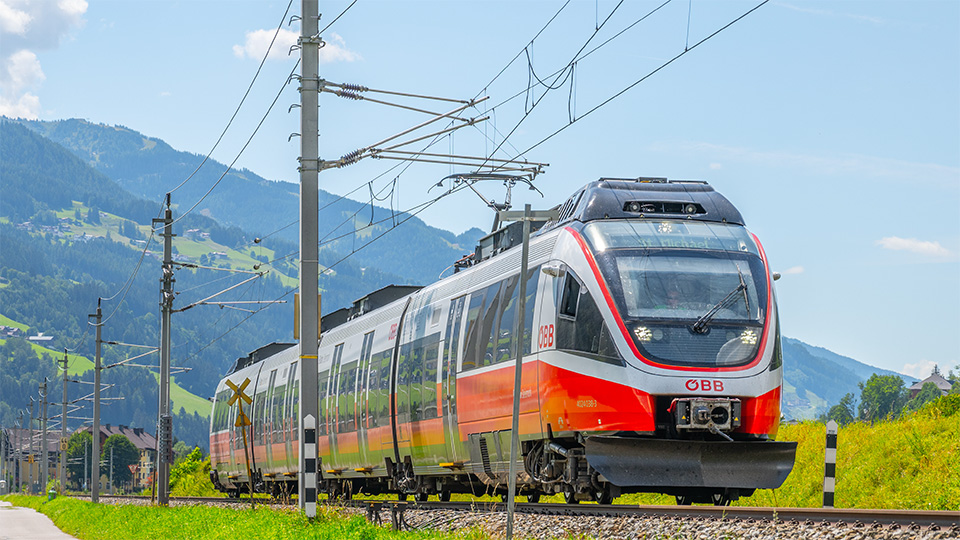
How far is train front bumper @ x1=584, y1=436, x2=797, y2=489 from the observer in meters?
14.1

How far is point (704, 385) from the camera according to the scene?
14195mm

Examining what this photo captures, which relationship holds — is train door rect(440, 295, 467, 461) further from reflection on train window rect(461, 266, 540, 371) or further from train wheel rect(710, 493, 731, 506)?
train wheel rect(710, 493, 731, 506)

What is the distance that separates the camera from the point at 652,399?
14156 millimetres

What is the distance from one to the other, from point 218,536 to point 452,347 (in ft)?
15.7

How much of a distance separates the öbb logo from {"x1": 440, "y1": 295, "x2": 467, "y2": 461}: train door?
553 cm

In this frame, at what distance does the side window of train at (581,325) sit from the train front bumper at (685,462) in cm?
106

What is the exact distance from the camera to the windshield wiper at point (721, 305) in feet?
47.3

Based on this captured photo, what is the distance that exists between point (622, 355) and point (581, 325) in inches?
31.5

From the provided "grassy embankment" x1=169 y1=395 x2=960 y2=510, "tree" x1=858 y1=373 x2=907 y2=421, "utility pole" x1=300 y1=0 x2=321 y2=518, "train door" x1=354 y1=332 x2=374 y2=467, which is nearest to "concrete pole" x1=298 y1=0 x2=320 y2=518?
"utility pole" x1=300 y1=0 x2=321 y2=518

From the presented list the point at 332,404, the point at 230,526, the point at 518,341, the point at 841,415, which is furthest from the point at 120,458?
the point at 518,341

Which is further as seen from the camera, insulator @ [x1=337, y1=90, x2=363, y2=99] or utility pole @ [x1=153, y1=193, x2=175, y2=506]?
utility pole @ [x1=153, y1=193, x2=175, y2=506]

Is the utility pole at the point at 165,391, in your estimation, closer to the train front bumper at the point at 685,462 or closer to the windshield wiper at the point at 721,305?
the train front bumper at the point at 685,462

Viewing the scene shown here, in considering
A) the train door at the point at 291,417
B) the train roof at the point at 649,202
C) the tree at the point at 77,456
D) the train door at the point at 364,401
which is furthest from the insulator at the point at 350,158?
the tree at the point at 77,456

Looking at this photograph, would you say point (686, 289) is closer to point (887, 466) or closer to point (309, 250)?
point (887, 466)
